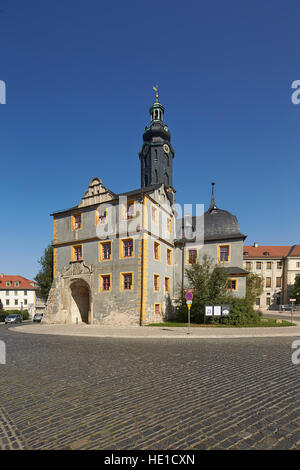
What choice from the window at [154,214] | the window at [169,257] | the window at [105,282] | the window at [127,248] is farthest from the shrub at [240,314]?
the window at [105,282]

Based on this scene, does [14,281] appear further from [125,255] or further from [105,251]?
[125,255]

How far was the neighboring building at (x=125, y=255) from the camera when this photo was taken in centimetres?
2102

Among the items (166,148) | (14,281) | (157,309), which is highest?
(166,148)

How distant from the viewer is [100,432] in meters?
3.62

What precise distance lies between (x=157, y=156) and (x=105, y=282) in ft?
65.9

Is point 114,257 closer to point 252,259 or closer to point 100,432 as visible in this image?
point 100,432

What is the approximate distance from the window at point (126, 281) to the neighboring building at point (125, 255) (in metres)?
0.08

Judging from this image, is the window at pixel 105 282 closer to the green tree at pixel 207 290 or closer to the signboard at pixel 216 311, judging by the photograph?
the green tree at pixel 207 290

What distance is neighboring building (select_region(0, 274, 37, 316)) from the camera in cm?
6244

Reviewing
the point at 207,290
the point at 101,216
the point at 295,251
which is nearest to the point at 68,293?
the point at 101,216

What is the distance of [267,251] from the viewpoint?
58969mm
